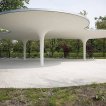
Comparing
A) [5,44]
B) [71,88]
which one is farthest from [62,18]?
[5,44]

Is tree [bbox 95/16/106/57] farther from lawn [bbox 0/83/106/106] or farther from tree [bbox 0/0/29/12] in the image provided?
lawn [bbox 0/83/106/106]

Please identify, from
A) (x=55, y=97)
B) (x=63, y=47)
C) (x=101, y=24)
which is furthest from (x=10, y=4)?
(x=101, y=24)

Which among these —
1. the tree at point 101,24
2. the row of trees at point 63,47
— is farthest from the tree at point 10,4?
the tree at point 101,24

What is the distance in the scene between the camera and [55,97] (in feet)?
25.9

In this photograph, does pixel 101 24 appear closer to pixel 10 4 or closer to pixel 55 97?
pixel 10 4

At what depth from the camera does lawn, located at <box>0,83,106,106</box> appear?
7477 mm

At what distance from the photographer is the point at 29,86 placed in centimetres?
941

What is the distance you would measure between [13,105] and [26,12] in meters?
8.41

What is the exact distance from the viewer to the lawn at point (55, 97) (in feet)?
24.5

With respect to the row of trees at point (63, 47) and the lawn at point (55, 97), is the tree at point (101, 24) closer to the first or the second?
the row of trees at point (63, 47)

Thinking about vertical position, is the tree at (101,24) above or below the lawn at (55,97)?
above

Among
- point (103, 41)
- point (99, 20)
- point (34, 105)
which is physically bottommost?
point (34, 105)

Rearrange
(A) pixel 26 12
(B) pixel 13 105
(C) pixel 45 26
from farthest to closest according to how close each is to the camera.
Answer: (C) pixel 45 26 → (A) pixel 26 12 → (B) pixel 13 105

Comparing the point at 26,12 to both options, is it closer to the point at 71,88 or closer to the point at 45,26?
the point at 45,26
